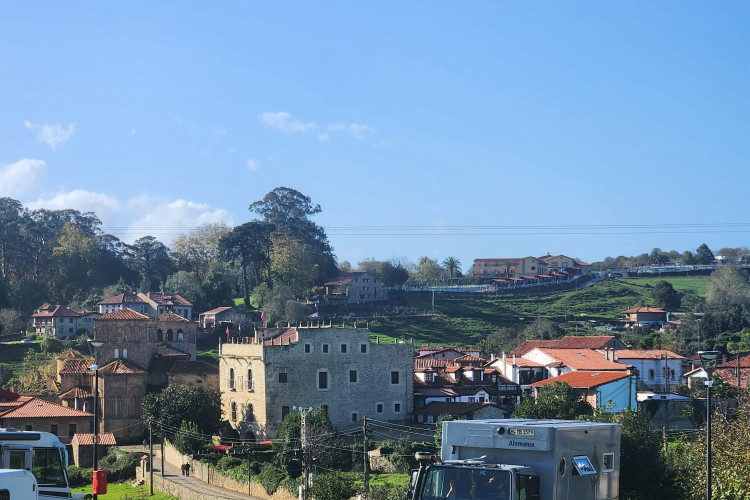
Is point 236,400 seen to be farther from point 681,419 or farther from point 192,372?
point 681,419

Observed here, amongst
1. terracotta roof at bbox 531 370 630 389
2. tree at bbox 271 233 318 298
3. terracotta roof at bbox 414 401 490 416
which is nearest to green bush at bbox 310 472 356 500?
terracotta roof at bbox 414 401 490 416

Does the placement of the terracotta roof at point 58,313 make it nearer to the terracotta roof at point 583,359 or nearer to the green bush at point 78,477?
the terracotta roof at point 583,359

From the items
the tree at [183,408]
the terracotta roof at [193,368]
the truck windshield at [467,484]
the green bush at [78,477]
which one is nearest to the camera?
the truck windshield at [467,484]

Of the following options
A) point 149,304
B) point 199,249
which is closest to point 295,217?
point 199,249

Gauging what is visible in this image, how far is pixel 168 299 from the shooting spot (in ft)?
324

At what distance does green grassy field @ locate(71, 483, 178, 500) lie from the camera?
143 ft

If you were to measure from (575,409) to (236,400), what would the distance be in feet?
67.1

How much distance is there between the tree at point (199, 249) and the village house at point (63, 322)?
33289 millimetres

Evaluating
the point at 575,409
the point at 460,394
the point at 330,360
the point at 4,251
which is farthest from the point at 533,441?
the point at 4,251

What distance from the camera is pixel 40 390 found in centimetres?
6838

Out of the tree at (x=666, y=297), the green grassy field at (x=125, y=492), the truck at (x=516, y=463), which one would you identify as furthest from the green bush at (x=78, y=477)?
the tree at (x=666, y=297)

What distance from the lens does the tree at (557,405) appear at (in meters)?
50.0

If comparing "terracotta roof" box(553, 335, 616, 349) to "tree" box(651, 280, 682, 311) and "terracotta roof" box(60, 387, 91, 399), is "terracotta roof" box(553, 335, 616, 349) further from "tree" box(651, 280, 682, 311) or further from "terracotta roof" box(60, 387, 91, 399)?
"tree" box(651, 280, 682, 311)

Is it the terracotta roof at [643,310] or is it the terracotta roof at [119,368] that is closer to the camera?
the terracotta roof at [119,368]
